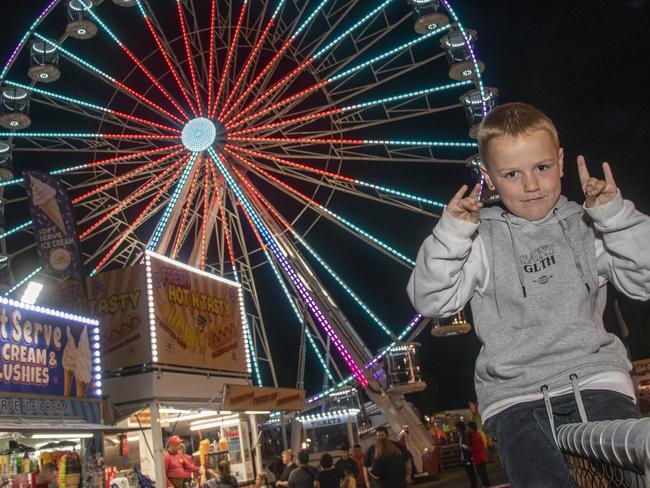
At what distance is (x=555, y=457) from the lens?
228 cm

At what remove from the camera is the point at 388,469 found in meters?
11.8

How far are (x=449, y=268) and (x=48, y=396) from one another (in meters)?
9.97

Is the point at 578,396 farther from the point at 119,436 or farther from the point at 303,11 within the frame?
the point at 303,11

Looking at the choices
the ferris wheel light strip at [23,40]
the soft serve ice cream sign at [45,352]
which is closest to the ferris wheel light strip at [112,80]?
the ferris wheel light strip at [23,40]

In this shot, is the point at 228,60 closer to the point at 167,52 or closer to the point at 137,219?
the point at 167,52

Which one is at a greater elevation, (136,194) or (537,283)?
(136,194)

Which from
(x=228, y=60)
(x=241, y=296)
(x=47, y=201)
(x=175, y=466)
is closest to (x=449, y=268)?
(x=175, y=466)

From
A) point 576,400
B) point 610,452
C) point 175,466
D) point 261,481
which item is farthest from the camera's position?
point 261,481

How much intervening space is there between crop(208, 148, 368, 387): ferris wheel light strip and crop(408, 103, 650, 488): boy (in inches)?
581

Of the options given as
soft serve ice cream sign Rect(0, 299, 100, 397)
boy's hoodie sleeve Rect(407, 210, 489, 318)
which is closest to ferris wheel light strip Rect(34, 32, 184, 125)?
soft serve ice cream sign Rect(0, 299, 100, 397)

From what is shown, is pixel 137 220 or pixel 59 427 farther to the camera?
pixel 137 220

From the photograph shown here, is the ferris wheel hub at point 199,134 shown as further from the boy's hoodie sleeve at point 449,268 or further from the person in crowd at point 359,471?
the boy's hoodie sleeve at point 449,268

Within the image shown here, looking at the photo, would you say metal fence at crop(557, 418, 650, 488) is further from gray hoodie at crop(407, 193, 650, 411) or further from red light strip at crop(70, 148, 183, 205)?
red light strip at crop(70, 148, 183, 205)

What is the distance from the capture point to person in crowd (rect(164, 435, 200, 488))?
13.3 meters
